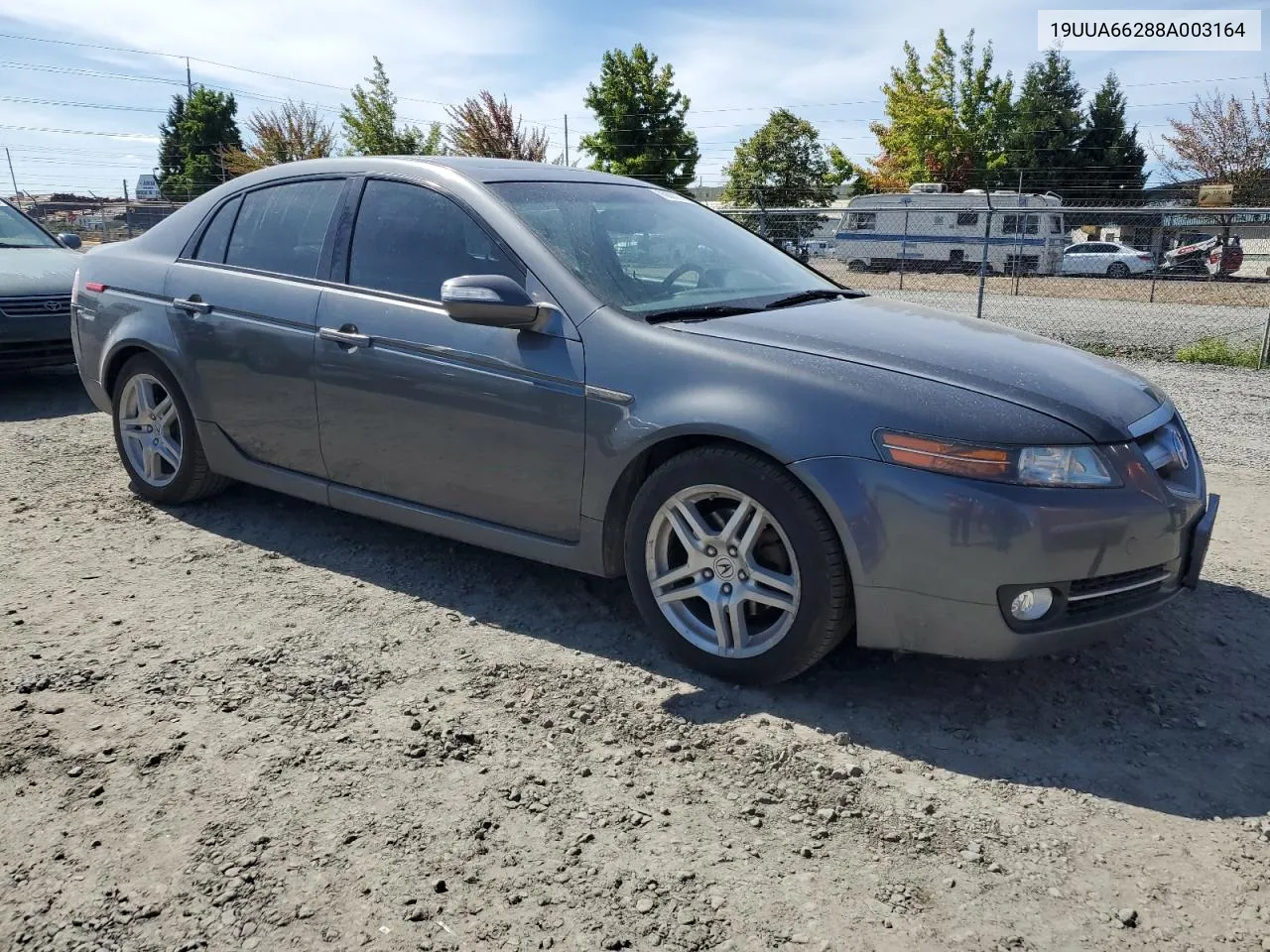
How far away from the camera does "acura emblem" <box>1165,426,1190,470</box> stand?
10.7 ft

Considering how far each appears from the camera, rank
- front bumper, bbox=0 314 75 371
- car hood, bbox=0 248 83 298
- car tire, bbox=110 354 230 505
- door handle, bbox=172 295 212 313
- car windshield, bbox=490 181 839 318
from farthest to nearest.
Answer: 1. car hood, bbox=0 248 83 298
2. front bumper, bbox=0 314 75 371
3. car tire, bbox=110 354 230 505
4. door handle, bbox=172 295 212 313
5. car windshield, bbox=490 181 839 318

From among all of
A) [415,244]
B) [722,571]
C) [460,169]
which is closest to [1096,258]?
[460,169]

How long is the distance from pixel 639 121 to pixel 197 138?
1097 inches

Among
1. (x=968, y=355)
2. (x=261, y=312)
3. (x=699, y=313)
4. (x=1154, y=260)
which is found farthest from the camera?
(x=1154, y=260)

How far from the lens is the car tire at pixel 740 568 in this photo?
2.98 m

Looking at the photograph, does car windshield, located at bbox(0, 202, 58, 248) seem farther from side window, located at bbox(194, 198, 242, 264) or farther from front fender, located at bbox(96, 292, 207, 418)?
side window, located at bbox(194, 198, 242, 264)

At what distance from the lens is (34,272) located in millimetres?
8102

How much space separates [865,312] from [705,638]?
54.6 inches

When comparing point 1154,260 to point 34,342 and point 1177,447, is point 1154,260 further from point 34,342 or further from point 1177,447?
point 34,342

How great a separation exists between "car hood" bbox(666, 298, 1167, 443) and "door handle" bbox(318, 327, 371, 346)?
1257 millimetres

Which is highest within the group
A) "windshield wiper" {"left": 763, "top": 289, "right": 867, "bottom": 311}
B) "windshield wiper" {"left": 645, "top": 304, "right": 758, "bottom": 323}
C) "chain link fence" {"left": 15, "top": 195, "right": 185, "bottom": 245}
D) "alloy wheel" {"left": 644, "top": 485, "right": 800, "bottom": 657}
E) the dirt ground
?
"chain link fence" {"left": 15, "top": 195, "right": 185, "bottom": 245}

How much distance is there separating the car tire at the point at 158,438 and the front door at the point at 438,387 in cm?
104

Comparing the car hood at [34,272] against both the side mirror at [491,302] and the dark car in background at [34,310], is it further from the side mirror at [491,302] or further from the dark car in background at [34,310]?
the side mirror at [491,302]

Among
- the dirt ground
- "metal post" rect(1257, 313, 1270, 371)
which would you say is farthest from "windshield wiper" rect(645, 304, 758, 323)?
"metal post" rect(1257, 313, 1270, 371)
